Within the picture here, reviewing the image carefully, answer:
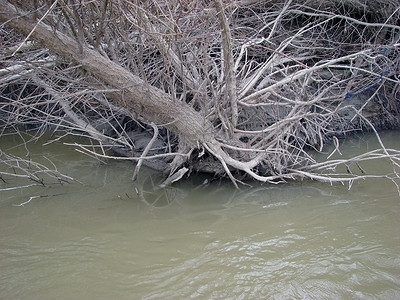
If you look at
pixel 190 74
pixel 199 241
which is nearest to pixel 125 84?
pixel 190 74

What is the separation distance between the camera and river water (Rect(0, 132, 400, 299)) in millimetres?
3848

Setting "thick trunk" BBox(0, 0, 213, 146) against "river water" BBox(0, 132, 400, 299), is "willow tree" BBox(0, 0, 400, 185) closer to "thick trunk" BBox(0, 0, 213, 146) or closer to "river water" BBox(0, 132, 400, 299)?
"thick trunk" BBox(0, 0, 213, 146)

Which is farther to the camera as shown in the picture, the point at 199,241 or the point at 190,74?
the point at 190,74

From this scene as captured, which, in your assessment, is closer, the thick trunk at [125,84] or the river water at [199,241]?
the river water at [199,241]

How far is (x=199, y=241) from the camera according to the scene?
4676 mm

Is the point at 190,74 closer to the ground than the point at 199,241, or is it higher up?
higher up

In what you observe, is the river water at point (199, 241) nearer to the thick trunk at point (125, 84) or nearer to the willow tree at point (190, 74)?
the willow tree at point (190, 74)

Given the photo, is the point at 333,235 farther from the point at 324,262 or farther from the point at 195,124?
the point at 195,124

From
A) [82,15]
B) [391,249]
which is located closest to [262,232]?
[391,249]

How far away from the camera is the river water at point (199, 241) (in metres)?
3.85

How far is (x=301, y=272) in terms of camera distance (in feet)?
13.2

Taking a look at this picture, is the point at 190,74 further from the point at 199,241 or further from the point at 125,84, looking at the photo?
the point at 199,241

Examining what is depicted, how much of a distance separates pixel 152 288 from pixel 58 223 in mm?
1844

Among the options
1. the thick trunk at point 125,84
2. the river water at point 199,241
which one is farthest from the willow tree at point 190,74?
the river water at point 199,241
